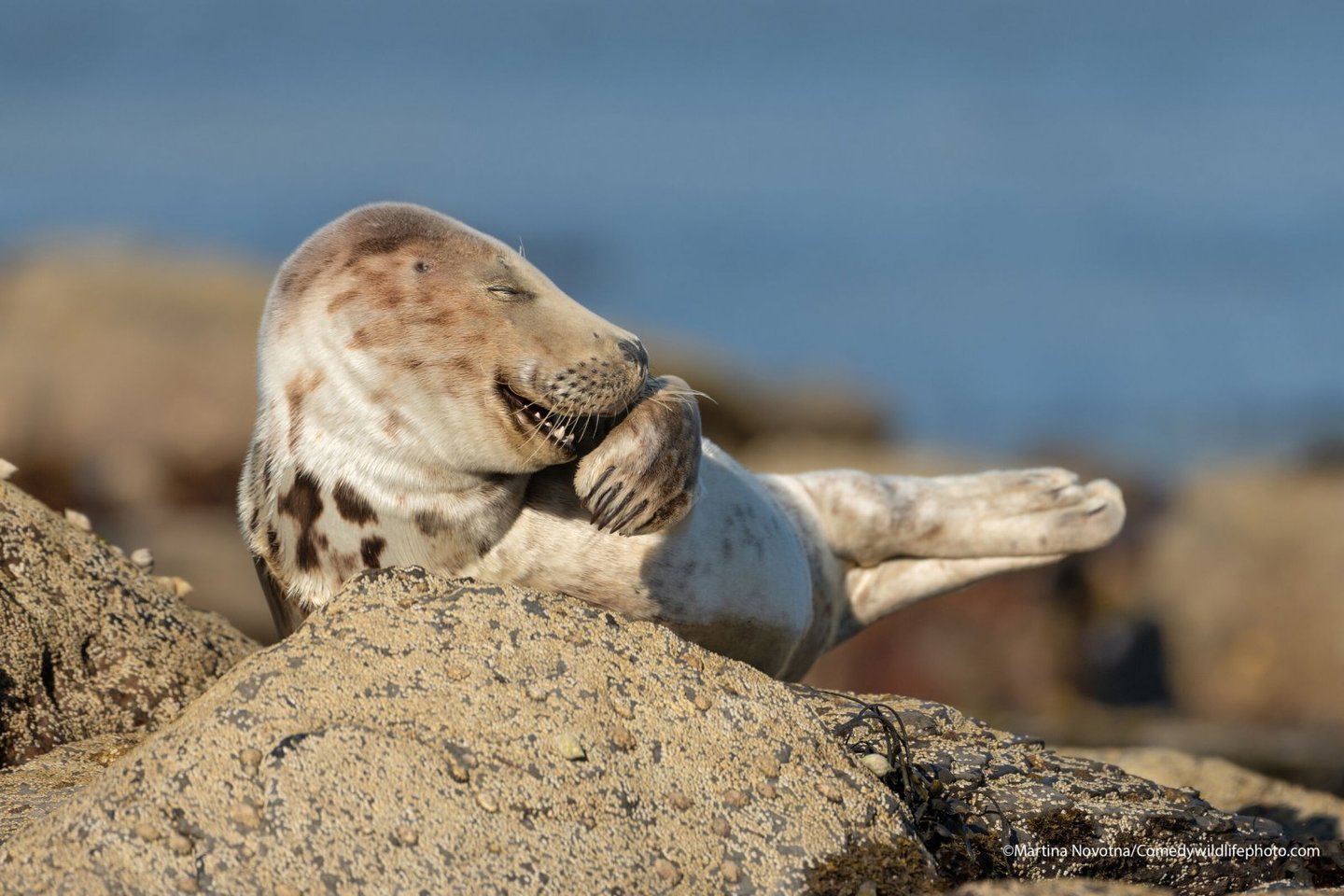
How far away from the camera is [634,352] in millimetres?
5574

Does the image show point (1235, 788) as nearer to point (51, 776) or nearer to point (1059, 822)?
point (1059, 822)

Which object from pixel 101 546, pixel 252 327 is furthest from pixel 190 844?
pixel 252 327

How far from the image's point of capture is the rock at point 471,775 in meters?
4.23

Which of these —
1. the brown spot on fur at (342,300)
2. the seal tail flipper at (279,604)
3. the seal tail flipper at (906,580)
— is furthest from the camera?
the seal tail flipper at (906,580)

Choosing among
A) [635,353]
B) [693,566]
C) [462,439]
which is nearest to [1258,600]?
[693,566]

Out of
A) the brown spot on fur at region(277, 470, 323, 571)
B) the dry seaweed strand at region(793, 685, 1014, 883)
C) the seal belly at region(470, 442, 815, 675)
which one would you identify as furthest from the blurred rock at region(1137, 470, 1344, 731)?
the brown spot on fur at region(277, 470, 323, 571)

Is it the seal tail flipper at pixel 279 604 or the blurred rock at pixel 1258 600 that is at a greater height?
the seal tail flipper at pixel 279 604

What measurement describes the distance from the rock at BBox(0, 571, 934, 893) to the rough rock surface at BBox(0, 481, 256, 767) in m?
1.63

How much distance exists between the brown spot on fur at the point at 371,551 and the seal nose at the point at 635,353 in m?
0.90

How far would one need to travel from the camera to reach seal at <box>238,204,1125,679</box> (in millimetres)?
5469

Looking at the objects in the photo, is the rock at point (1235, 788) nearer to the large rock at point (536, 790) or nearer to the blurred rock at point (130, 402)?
the large rock at point (536, 790)

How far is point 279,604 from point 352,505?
1.69 feet

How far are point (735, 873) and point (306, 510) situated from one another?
1907 mm

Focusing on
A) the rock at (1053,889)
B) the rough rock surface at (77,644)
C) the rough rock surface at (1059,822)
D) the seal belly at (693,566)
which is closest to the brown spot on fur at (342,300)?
the seal belly at (693,566)
